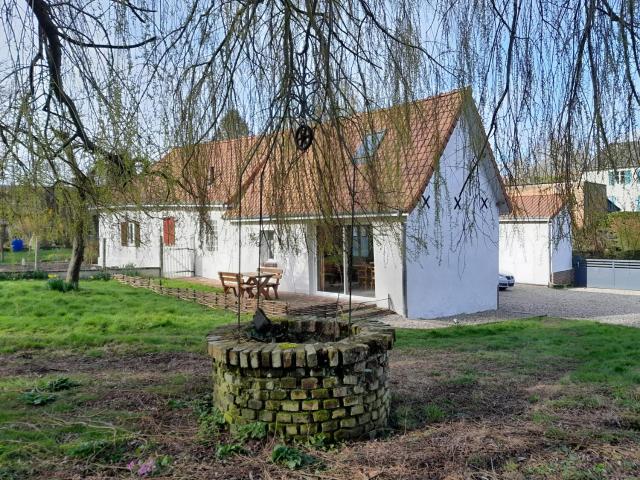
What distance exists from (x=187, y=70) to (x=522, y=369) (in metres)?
5.70

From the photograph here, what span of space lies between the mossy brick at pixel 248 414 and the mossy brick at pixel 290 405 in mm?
278

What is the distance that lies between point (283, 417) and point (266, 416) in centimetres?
15

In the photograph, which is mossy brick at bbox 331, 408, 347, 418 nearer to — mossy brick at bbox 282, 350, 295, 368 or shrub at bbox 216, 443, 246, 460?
mossy brick at bbox 282, 350, 295, 368

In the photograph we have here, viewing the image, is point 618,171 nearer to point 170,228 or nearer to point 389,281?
point 170,228

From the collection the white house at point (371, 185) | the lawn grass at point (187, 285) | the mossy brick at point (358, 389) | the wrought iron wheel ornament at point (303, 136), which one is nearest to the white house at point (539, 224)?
the white house at point (371, 185)

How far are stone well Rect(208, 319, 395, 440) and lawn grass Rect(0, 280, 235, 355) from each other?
13.5 ft

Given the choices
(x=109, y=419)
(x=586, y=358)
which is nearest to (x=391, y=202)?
(x=109, y=419)

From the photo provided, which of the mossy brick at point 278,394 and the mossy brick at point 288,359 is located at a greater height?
the mossy brick at point 288,359

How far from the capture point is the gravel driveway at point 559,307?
12836 millimetres

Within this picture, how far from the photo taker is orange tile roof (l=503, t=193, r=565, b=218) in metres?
2.42

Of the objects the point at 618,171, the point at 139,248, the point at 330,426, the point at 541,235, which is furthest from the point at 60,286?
the point at 618,171

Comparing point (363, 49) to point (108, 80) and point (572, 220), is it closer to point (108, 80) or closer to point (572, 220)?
point (572, 220)

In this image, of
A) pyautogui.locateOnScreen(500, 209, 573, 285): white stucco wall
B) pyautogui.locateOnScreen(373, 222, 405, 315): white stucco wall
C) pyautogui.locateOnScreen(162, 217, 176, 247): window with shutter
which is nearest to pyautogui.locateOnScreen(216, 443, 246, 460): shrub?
pyautogui.locateOnScreen(500, 209, 573, 285): white stucco wall

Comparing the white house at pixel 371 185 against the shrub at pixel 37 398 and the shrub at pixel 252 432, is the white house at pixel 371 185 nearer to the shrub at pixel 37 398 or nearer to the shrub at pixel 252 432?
the shrub at pixel 252 432
